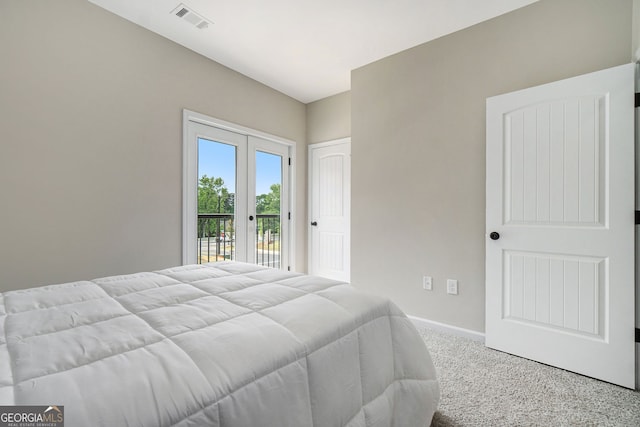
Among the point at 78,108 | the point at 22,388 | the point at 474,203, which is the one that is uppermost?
the point at 78,108

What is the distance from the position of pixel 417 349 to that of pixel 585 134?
1.87 m

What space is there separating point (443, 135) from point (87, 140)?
2978mm

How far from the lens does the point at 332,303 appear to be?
119 cm

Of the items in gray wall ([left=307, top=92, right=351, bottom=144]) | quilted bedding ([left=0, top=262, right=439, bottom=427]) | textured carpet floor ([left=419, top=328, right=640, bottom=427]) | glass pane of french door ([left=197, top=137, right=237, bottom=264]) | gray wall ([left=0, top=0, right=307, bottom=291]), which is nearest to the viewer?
quilted bedding ([left=0, top=262, right=439, bottom=427])

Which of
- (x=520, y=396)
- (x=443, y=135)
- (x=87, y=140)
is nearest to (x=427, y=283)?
(x=520, y=396)

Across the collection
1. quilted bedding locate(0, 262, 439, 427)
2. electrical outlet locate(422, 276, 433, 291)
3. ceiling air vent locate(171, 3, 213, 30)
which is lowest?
electrical outlet locate(422, 276, 433, 291)

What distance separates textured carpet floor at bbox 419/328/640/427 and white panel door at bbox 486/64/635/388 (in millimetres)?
146

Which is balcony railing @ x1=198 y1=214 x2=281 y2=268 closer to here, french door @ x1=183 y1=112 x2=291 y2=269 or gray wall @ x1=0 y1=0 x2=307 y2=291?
french door @ x1=183 y1=112 x2=291 y2=269

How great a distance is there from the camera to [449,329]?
252 cm

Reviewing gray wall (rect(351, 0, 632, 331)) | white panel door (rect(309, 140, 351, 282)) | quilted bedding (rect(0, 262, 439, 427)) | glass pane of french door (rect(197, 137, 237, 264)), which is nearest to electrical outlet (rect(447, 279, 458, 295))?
gray wall (rect(351, 0, 632, 331))

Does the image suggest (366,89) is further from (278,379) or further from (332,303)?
(278,379)

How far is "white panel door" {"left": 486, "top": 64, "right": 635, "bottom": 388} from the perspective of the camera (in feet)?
5.80

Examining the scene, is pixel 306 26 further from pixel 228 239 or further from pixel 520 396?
pixel 520 396

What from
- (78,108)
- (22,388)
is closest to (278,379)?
(22,388)
